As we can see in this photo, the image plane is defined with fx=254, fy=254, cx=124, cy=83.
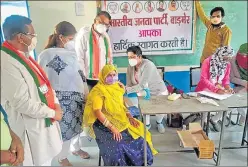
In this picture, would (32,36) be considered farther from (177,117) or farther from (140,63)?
(177,117)

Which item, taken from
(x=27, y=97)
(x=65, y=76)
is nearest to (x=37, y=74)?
(x=27, y=97)

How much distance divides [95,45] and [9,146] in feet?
1.63

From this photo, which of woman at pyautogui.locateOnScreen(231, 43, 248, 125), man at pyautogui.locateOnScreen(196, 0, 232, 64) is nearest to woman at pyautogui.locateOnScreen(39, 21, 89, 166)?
man at pyautogui.locateOnScreen(196, 0, 232, 64)

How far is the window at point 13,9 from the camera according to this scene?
84 centimetres

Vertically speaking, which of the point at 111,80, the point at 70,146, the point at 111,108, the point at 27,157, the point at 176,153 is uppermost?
the point at 111,80

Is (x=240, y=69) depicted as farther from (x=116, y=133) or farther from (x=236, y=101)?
(x=116, y=133)

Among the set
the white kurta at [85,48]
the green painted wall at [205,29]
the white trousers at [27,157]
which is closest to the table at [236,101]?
the green painted wall at [205,29]

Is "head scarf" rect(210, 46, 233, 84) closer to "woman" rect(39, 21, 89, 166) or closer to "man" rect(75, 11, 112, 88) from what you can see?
"man" rect(75, 11, 112, 88)

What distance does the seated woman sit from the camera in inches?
45.9

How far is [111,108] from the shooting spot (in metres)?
1.19

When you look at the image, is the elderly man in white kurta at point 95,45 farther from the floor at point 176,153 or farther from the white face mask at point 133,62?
the floor at point 176,153

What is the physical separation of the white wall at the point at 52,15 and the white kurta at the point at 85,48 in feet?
0.10

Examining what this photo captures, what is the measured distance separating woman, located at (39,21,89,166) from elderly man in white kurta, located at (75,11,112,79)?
3cm

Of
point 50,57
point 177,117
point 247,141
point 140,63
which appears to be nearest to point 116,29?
point 140,63
